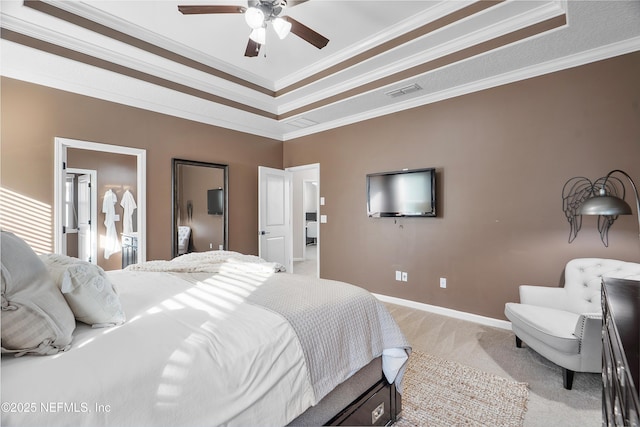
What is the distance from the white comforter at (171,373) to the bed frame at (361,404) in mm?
172

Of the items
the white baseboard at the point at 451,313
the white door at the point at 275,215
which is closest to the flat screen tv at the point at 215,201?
the white door at the point at 275,215

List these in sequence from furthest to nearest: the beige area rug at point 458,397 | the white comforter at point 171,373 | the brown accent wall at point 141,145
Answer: the brown accent wall at point 141,145
the beige area rug at point 458,397
the white comforter at point 171,373

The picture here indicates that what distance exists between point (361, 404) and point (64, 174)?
365 cm

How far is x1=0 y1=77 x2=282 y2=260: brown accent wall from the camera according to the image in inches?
112

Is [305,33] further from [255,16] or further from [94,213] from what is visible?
[94,213]

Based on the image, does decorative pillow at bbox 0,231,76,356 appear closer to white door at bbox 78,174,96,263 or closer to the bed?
the bed

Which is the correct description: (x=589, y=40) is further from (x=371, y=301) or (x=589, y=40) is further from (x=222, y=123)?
(x=222, y=123)

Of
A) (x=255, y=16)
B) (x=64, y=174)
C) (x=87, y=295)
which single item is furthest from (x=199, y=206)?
(x=87, y=295)

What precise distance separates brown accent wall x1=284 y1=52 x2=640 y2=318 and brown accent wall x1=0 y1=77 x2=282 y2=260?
1.69 m

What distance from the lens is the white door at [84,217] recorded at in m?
3.41

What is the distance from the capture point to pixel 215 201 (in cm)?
440

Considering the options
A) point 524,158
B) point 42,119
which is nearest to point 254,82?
point 42,119

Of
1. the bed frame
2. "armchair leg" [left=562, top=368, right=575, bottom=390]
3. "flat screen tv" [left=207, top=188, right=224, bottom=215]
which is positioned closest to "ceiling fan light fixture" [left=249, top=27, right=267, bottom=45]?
the bed frame

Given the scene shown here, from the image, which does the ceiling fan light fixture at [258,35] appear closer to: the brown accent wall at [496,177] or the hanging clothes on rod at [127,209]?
the brown accent wall at [496,177]
